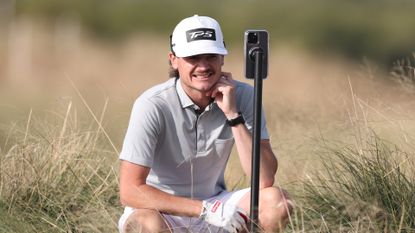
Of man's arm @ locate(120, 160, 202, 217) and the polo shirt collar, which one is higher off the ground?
the polo shirt collar

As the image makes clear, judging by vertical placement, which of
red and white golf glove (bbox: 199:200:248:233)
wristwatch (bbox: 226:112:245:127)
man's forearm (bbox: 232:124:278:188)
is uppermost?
wristwatch (bbox: 226:112:245:127)

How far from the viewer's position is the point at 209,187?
6.12 m

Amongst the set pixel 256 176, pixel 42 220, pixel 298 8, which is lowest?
pixel 298 8

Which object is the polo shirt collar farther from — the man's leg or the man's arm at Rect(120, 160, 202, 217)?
the man's leg

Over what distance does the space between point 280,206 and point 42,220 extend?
1607mm

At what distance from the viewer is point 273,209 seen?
558 cm

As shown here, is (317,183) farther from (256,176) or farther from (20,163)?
(20,163)

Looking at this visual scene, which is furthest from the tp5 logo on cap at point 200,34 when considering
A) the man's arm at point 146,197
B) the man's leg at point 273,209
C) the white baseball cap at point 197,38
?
the man's leg at point 273,209

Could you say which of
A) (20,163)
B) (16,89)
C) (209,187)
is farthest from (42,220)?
(16,89)

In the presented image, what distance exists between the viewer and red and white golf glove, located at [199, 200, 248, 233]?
217 inches

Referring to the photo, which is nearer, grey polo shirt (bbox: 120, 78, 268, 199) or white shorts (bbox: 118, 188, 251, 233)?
white shorts (bbox: 118, 188, 251, 233)

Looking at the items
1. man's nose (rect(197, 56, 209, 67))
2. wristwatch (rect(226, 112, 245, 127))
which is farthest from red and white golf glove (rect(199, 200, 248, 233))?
man's nose (rect(197, 56, 209, 67))

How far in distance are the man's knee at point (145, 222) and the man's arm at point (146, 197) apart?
0.18 ft

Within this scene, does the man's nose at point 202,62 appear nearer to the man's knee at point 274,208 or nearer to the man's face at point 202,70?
the man's face at point 202,70
